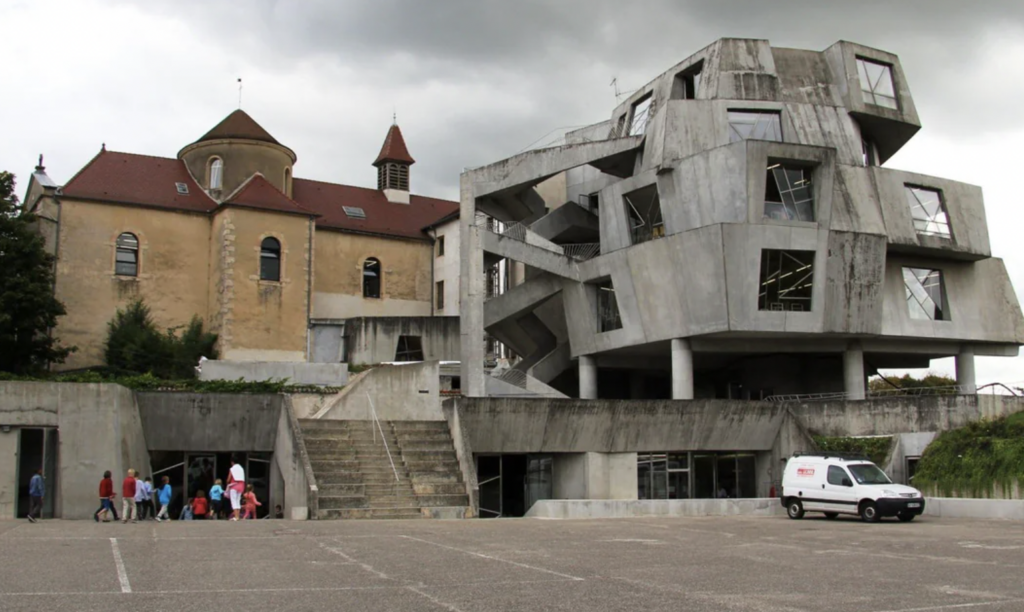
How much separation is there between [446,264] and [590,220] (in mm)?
8783

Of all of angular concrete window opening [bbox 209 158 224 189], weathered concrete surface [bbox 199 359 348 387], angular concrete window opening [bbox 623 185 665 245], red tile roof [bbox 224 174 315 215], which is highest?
angular concrete window opening [bbox 209 158 224 189]

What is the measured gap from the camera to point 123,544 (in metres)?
16.1

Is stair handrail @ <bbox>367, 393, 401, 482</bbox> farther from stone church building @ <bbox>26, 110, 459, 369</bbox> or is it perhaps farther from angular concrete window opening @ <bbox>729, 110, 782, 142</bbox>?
angular concrete window opening @ <bbox>729, 110, 782, 142</bbox>

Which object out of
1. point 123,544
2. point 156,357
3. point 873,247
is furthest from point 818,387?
point 123,544

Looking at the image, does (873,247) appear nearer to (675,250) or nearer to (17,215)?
(675,250)

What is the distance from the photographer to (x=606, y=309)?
1769 inches

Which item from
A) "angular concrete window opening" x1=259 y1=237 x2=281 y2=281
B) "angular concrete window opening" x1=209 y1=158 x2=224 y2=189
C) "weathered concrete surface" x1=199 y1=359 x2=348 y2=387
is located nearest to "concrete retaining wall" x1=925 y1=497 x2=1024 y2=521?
"weathered concrete surface" x1=199 y1=359 x2=348 y2=387

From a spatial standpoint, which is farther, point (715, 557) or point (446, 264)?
point (446, 264)

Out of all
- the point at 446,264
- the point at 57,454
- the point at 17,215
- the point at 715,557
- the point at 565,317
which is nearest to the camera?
the point at 715,557

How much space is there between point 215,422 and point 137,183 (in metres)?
22.3

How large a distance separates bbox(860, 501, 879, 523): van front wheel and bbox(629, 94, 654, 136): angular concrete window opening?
25.2 metres

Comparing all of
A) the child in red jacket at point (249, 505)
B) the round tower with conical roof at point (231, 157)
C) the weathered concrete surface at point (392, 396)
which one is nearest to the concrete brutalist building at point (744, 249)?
the weathered concrete surface at point (392, 396)

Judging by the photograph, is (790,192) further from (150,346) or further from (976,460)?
(150,346)

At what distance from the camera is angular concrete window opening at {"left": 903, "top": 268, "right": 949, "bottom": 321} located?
43.8 metres
